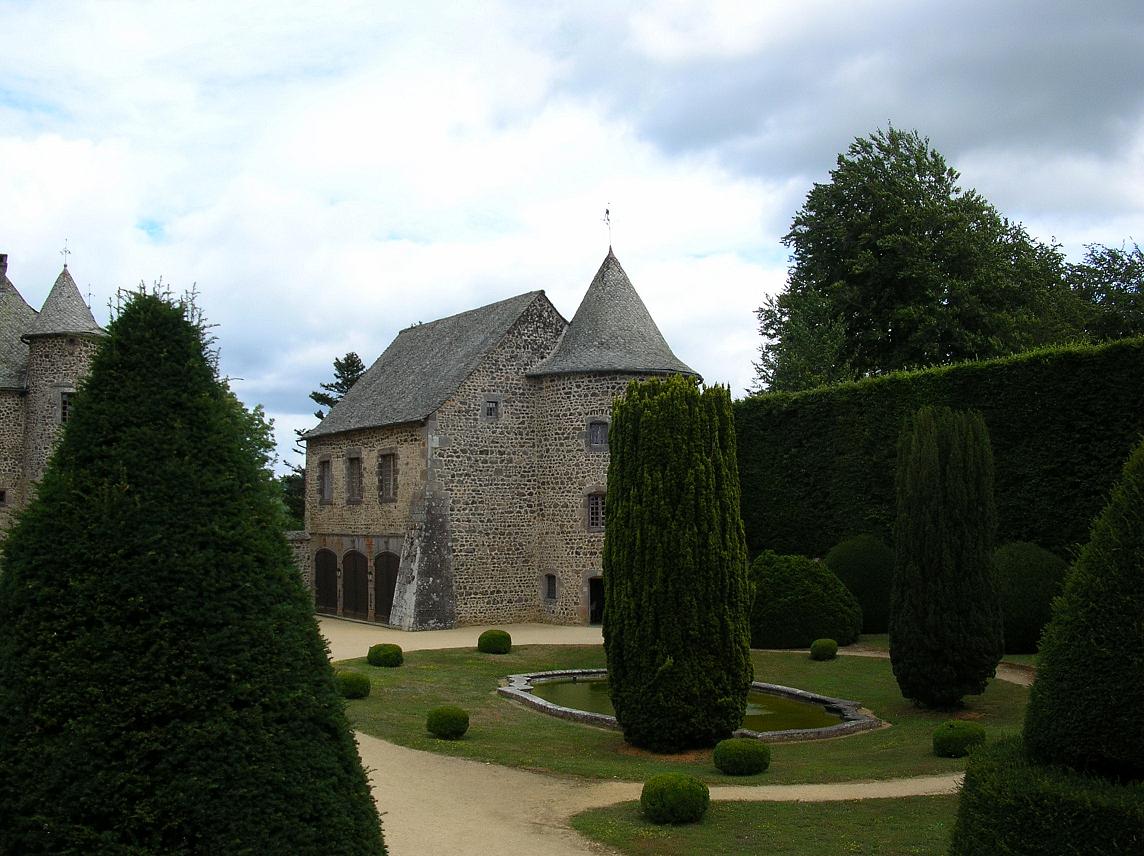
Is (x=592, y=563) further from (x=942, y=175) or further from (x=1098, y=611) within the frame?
(x=1098, y=611)

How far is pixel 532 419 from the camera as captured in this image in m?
29.5

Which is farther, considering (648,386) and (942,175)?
(942,175)

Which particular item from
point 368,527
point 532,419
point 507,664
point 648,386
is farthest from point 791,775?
point 368,527

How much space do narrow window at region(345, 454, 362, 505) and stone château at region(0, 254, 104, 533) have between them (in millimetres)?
7981

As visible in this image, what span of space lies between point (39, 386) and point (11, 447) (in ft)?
6.53

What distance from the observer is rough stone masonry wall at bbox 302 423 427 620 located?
28609 millimetres

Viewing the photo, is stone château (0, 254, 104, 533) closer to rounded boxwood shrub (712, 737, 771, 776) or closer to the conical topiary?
rounded boxwood shrub (712, 737, 771, 776)

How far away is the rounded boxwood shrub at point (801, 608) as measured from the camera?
21.9 metres

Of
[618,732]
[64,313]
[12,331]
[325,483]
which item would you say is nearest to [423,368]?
[325,483]

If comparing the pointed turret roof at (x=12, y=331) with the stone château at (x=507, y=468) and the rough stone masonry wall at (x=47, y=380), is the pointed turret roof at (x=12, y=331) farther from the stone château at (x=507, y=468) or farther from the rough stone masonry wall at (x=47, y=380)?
the stone château at (x=507, y=468)

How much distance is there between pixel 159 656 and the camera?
15.8 feet

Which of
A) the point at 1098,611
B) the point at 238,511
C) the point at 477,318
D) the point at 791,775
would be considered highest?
the point at 477,318

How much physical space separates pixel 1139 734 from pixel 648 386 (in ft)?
29.7

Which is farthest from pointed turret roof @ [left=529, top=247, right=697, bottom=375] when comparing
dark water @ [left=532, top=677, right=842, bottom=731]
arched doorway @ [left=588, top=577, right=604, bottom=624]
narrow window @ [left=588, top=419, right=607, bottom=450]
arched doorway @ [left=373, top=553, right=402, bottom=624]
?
dark water @ [left=532, top=677, right=842, bottom=731]
